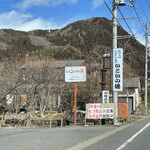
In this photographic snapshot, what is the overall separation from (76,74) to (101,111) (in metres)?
2.85

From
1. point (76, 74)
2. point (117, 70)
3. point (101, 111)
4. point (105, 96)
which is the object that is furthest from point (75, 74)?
point (101, 111)

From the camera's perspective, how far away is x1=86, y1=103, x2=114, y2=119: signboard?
1467 centimetres

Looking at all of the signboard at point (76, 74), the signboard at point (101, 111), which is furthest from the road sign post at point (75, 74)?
the signboard at point (101, 111)

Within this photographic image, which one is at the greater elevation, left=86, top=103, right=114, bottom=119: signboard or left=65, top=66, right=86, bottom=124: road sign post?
left=65, top=66, right=86, bottom=124: road sign post

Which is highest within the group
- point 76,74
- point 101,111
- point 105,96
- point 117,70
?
point 117,70

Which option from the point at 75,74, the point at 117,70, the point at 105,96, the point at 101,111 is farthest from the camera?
the point at 105,96

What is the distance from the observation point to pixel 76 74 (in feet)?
51.4

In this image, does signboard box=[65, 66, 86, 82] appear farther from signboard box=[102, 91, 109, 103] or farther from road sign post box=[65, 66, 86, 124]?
signboard box=[102, 91, 109, 103]

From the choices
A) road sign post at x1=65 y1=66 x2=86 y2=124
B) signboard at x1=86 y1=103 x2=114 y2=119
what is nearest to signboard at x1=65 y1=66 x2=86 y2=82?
road sign post at x1=65 y1=66 x2=86 y2=124

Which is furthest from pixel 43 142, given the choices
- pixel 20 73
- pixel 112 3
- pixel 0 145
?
pixel 20 73

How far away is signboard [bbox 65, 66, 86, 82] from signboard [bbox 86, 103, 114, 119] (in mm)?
1952

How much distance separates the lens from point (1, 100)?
1750 cm

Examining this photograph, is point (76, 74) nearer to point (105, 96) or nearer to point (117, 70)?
point (105, 96)

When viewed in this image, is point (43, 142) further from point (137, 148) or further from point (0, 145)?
point (137, 148)
